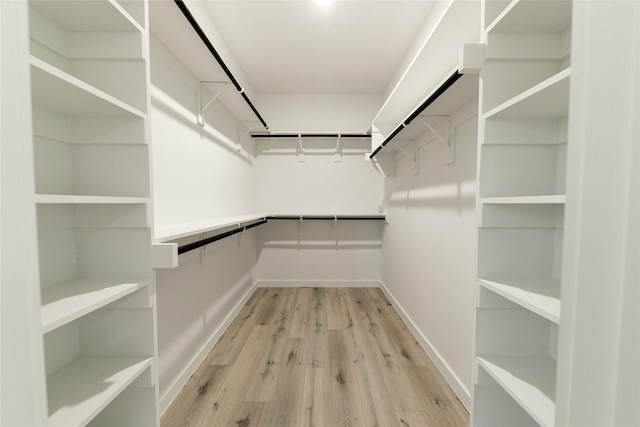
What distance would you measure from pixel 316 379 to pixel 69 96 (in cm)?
179

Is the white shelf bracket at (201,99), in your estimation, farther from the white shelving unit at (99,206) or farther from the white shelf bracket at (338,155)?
the white shelf bracket at (338,155)

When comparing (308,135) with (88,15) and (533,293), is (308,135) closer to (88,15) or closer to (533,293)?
(88,15)

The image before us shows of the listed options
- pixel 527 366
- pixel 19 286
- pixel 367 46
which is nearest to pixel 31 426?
pixel 19 286

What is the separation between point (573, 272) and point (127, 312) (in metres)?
1.39

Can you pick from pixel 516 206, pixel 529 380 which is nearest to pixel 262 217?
pixel 516 206

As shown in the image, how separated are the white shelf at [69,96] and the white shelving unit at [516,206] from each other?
1283 mm

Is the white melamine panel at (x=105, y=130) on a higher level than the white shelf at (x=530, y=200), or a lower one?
higher

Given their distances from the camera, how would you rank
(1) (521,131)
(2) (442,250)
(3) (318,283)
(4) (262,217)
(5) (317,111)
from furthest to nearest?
(3) (318,283), (5) (317,111), (4) (262,217), (2) (442,250), (1) (521,131)

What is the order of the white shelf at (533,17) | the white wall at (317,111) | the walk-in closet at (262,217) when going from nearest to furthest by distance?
the walk-in closet at (262,217), the white shelf at (533,17), the white wall at (317,111)

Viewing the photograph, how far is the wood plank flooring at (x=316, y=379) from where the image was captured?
4.33 ft

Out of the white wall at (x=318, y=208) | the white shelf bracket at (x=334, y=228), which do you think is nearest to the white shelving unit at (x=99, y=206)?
the white wall at (x=318, y=208)

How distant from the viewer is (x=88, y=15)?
0.84m

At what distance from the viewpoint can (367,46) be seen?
221cm

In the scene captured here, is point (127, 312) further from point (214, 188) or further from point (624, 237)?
point (624, 237)
